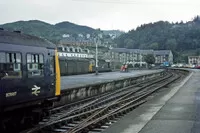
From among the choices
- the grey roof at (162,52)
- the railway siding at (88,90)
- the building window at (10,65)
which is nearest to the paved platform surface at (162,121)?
the building window at (10,65)

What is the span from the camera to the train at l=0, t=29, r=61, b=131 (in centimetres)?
949

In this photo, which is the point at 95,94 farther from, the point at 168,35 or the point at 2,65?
the point at 168,35

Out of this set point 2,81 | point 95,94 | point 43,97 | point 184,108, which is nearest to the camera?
point 2,81

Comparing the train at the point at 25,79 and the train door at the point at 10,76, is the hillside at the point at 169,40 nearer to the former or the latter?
the train at the point at 25,79

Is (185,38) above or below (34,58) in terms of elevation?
above

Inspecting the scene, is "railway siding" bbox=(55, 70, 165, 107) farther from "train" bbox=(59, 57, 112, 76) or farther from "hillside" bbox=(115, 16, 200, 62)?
"hillside" bbox=(115, 16, 200, 62)

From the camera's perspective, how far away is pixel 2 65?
9281mm

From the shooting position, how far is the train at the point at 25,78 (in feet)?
31.1

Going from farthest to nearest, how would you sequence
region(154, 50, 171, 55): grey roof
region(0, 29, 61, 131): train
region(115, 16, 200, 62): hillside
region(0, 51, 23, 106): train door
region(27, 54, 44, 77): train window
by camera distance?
region(115, 16, 200, 62): hillside, region(154, 50, 171, 55): grey roof, region(27, 54, 44, 77): train window, region(0, 29, 61, 131): train, region(0, 51, 23, 106): train door

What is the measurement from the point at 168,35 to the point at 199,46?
17028 mm

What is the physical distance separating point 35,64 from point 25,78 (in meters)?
0.93

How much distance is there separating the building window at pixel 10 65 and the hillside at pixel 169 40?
535 feet

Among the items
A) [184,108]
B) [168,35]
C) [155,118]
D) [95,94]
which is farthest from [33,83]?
[168,35]

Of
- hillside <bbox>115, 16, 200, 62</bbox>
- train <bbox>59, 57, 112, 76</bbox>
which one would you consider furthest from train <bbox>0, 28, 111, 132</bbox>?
hillside <bbox>115, 16, 200, 62</bbox>
